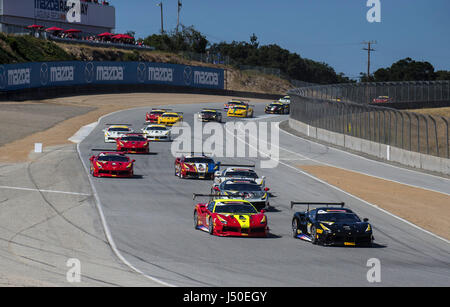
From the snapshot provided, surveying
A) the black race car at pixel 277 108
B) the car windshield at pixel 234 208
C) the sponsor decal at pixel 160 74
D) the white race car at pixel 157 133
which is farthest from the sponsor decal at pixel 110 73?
the car windshield at pixel 234 208

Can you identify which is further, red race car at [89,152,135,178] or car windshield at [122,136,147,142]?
car windshield at [122,136,147,142]

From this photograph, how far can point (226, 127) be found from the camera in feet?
217

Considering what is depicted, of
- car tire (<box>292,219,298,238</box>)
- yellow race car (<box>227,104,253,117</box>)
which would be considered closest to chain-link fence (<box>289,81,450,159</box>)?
yellow race car (<box>227,104,253,117</box>)

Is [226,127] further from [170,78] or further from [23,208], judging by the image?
[23,208]

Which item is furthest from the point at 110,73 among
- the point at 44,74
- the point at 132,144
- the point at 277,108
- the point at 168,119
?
the point at 132,144

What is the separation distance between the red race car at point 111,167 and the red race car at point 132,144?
8.11m

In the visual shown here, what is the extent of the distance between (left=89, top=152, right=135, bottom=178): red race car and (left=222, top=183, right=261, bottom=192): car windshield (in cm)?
823

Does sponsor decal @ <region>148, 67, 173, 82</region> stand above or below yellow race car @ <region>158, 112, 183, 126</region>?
above

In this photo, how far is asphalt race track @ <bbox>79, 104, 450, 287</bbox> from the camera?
1698cm

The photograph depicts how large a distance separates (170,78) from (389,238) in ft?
253

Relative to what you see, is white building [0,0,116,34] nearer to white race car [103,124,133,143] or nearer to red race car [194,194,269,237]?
white race car [103,124,133,143]

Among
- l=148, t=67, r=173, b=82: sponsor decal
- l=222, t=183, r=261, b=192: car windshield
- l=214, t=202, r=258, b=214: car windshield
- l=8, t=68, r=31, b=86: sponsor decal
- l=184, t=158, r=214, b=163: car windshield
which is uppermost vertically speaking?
l=148, t=67, r=173, b=82: sponsor decal

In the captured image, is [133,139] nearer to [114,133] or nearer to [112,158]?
[114,133]

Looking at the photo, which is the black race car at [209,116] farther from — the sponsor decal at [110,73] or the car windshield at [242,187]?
the car windshield at [242,187]
